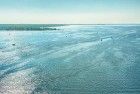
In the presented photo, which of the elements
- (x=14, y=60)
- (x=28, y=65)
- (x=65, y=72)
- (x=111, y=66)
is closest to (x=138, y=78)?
(x=111, y=66)

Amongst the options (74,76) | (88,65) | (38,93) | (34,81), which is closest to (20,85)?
(34,81)

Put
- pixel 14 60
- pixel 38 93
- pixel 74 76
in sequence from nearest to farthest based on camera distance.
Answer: pixel 38 93, pixel 74 76, pixel 14 60

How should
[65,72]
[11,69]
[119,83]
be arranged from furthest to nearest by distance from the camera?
[11,69], [65,72], [119,83]

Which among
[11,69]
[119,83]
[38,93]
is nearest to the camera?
[38,93]

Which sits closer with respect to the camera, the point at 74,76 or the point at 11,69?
the point at 74,76

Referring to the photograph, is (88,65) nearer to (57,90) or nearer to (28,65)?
(28,65)

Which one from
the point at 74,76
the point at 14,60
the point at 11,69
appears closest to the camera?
the point at 74,76

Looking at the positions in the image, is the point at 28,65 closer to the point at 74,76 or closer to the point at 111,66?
the point at 74,76

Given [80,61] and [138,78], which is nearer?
[138,78]
